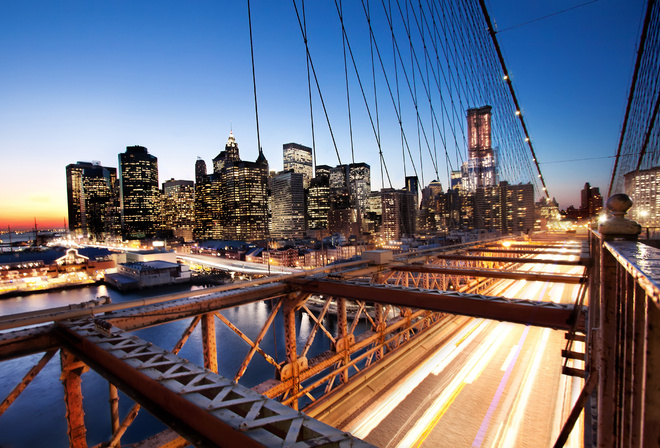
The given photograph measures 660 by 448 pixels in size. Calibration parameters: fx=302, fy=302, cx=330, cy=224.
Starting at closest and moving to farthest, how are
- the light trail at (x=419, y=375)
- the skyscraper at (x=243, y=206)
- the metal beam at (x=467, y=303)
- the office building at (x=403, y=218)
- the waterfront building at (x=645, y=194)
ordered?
the metal beam at (x=467, y=303)
the light trail at (x=419, y=375)
the waterfront building at (x=645, y=194)
the office building at (x=403, y=218)
the skyscraper at (x=243, y=206)

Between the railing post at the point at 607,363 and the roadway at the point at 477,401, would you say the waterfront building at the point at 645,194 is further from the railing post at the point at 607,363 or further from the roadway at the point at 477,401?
the railing post at the point at 607,363

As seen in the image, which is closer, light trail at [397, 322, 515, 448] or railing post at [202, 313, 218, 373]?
railing post at [202, 313, 218, 373]

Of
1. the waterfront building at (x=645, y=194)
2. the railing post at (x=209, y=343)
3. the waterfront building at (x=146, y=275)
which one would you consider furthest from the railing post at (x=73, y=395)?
the waterfront building at (x=146, y=275)

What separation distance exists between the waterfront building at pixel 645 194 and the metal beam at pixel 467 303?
77.7 feet

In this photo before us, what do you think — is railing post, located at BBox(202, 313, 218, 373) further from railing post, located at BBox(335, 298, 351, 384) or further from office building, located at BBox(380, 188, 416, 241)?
office building, located at BBox(380, 188, 416, 241)

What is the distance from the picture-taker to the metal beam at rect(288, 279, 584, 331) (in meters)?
4.30

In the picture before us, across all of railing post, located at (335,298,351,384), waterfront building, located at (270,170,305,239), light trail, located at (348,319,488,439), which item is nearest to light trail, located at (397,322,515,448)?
light trail, located at (348,319,488,439)

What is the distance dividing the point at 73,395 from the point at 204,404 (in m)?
3.03

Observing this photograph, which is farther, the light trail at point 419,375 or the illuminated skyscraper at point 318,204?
the illuminated skyscraper at point 318,204

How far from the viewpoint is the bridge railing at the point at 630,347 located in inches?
50.2

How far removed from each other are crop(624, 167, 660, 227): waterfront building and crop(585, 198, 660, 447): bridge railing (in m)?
25.1

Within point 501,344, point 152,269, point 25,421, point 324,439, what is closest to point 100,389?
point 25,421

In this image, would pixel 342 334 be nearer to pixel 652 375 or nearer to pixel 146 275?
pixel 652 375

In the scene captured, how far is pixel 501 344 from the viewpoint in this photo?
1274 cm
